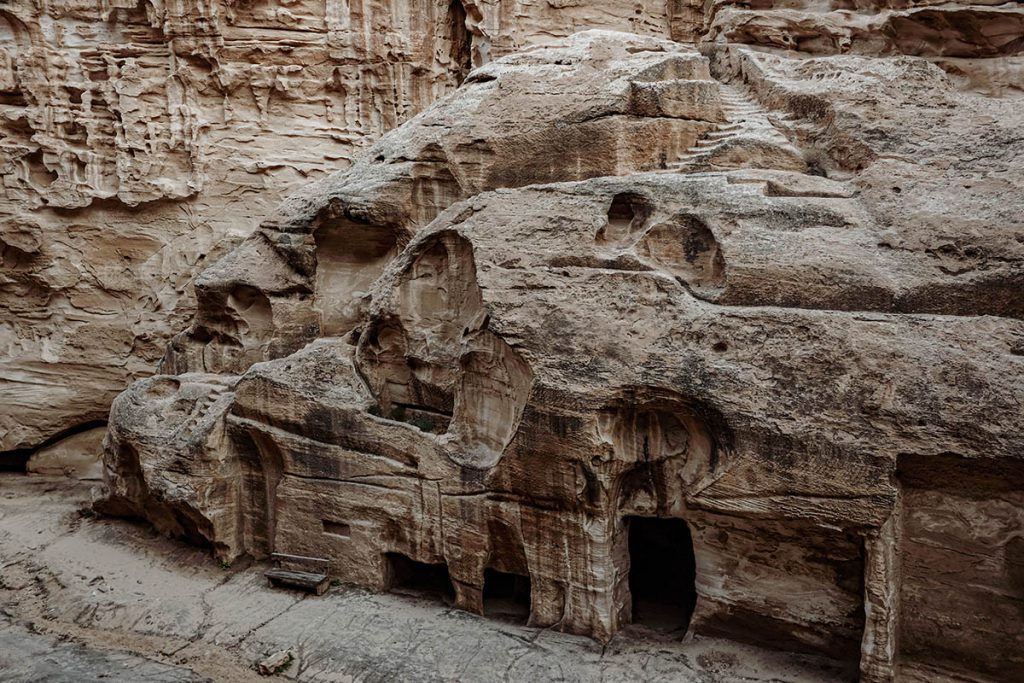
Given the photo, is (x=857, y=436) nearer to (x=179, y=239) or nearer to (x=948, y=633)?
(x=948, y=633)

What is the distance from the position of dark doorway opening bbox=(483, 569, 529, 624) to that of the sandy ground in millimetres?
204

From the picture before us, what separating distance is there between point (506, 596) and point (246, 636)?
7.77 ft

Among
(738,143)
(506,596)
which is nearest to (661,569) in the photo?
(506,596)

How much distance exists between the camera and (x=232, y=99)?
13844mm

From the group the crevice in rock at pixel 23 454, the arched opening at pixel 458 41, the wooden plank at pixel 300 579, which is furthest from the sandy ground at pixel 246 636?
the arched opening at pixel 458 41

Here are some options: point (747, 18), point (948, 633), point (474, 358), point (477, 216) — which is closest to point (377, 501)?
point (474, 358)

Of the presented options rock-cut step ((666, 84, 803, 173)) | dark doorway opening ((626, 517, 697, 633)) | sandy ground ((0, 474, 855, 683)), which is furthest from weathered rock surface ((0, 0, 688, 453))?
dark doorway opening ((626, 517, 697, 633))

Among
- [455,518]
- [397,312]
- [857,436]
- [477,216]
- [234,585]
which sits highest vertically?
[477,216]

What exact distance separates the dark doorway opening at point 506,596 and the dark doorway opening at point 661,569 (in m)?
1.01

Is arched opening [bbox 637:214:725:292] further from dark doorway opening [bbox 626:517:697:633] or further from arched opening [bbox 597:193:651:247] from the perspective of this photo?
dark doorway opening [bbox 626:517:697:633]

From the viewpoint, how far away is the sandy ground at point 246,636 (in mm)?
6707

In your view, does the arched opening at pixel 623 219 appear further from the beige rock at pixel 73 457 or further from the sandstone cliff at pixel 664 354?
the beige rock at pixel 73 457

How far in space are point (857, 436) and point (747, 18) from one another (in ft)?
19.8

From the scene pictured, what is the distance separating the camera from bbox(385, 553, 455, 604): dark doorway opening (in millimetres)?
8109
